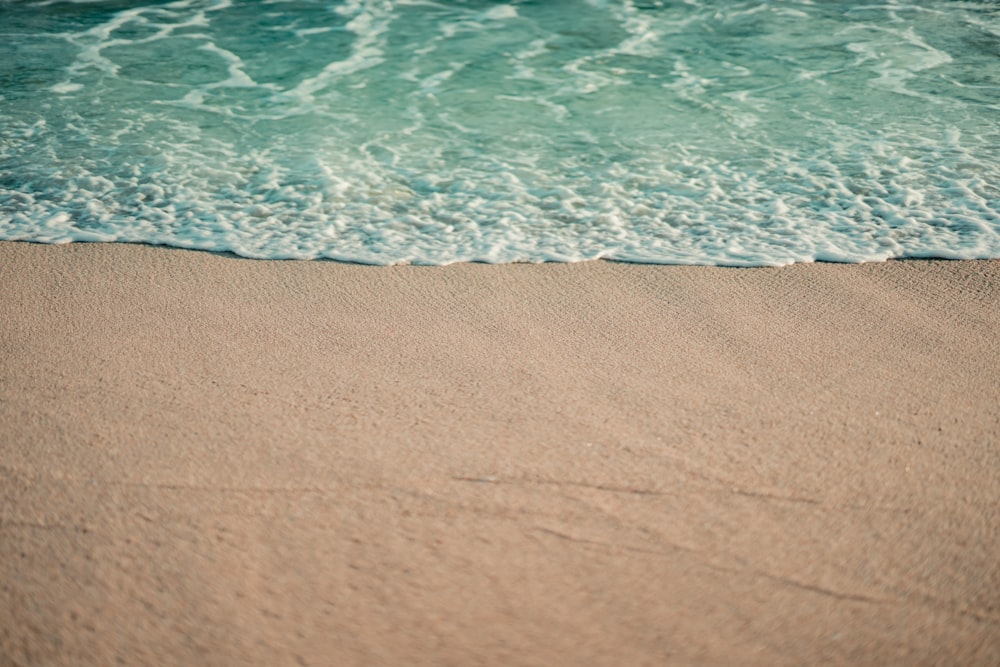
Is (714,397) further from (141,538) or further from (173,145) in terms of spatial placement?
(173,145)

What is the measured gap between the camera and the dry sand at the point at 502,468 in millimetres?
1929

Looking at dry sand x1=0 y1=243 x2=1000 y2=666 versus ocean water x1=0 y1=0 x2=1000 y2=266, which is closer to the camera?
dry sand x1=0 y1=243 x2=1000 y2=666

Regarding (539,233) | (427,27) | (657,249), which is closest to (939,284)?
(657,249)

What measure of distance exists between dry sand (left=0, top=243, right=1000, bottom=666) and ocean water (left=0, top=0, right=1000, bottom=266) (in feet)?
1.62

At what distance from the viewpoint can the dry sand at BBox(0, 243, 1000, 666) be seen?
6.33 ft

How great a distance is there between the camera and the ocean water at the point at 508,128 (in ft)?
13.5

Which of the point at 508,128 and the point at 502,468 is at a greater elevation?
the point at 502,468

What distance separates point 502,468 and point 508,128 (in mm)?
3578

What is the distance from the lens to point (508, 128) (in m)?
5.56

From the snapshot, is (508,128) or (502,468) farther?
(508,128)

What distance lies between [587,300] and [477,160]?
75.0 inches

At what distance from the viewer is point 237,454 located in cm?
249

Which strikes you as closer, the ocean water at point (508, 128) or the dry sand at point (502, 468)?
the dry sand at point (502, 468)

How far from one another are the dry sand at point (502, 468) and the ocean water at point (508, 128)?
50 cm
